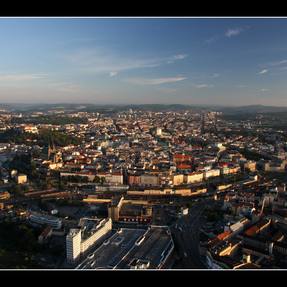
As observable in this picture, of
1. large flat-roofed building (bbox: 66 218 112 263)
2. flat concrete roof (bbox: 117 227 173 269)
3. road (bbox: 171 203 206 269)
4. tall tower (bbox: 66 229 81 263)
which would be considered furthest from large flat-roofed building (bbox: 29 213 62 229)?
road (bbox: 171 203 206 269)

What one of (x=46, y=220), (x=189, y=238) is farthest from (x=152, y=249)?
(x=46, y=220)

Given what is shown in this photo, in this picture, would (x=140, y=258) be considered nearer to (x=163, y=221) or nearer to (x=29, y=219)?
(x=163, y=221)

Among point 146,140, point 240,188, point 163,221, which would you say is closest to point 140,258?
point 163,221

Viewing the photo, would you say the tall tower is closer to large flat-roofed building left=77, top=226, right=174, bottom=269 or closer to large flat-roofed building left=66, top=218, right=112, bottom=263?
large flat-roofed building left=66, top=218, right=112, bottom=263

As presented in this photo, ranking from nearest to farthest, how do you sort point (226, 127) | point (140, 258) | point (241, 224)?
point (140, 258), point (241, 224), point (226, 127)
